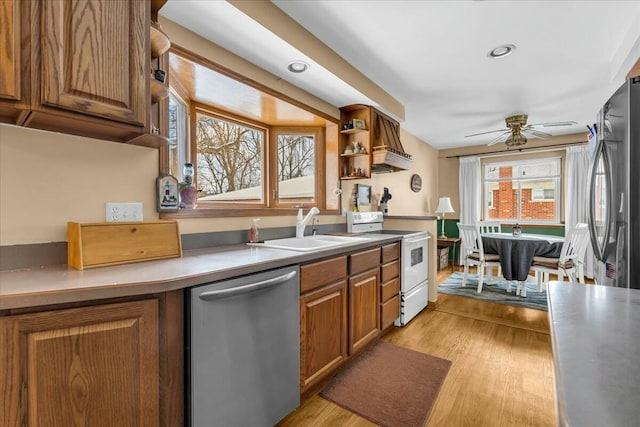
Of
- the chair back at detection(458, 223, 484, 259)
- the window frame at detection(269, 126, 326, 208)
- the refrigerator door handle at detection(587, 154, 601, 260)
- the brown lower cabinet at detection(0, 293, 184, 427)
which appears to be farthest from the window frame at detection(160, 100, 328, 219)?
the chair back at detection(458, 223, 484, 259)

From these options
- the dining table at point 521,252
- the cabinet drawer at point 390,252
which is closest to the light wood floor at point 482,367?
the dining table at point 521,252

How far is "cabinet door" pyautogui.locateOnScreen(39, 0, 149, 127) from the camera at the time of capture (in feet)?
3.22

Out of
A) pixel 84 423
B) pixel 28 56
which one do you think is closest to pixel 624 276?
pixel 84 423

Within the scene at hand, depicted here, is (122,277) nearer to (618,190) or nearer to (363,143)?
(618,190)

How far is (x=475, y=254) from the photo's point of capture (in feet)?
13.4

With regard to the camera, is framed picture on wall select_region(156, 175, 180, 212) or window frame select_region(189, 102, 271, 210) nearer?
framed picture on wall select_region(156, 175, 180, 212)

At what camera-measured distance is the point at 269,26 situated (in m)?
1.67

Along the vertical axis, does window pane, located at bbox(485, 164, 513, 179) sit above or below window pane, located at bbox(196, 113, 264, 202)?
above

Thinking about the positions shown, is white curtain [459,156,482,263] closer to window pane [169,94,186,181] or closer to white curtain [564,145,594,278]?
white curtain [564,145,594,278]

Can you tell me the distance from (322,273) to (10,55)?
5.18 ft

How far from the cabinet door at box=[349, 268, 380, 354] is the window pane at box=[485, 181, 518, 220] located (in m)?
4.51

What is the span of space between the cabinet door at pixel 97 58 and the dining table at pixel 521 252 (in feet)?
13.1

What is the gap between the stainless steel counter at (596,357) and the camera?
1.29ft

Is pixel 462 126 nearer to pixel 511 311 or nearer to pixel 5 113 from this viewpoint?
pixel 511 311
